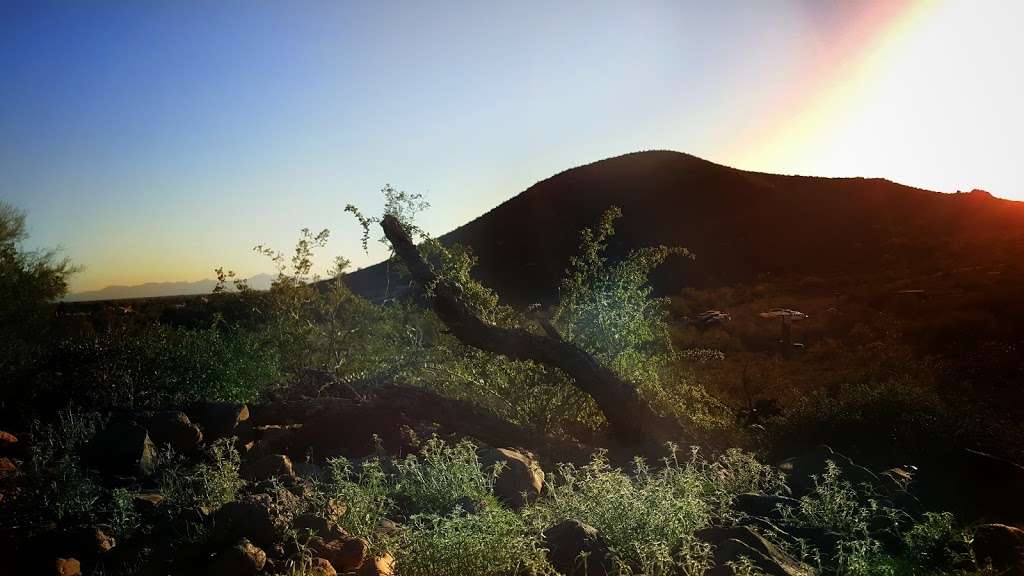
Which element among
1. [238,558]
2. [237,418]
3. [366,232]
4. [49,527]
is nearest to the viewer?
[238,558]

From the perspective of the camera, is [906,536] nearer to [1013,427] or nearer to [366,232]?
[1013,427]

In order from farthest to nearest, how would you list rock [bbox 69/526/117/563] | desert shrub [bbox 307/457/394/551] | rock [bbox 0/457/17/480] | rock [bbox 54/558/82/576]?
rock [bbox 0/457/17/480]
rock [bbox 69/526/117/563]
rock [bbox 54/558/82/576]
desert shrub [bbox 307/457/394/551]

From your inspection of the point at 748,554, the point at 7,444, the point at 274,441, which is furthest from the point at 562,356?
the point at 7,444

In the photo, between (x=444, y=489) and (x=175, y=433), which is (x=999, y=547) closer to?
(x=444, y=489)

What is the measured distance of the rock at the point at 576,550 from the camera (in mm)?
3949

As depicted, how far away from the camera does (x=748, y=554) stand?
411 centimetres

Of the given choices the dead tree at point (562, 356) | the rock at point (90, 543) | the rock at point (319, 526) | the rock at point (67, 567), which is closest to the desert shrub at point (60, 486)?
the rock at point (90, 543)

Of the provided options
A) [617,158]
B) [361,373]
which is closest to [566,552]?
[361,373]

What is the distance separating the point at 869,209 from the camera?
44.8m

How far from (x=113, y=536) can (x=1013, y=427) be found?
10126 mm

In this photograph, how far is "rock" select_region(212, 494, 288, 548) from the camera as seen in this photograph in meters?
3.76

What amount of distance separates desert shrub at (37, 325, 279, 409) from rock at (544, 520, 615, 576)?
7.15 meters

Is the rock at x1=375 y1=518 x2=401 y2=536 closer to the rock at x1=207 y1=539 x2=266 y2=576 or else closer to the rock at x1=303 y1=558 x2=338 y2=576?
the rock at x1=303 y1=558 x2=338 y2=576

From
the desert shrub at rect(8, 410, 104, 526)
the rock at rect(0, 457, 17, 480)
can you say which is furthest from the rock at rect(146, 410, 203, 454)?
the rock at rect(0, 457, 17, 480)
